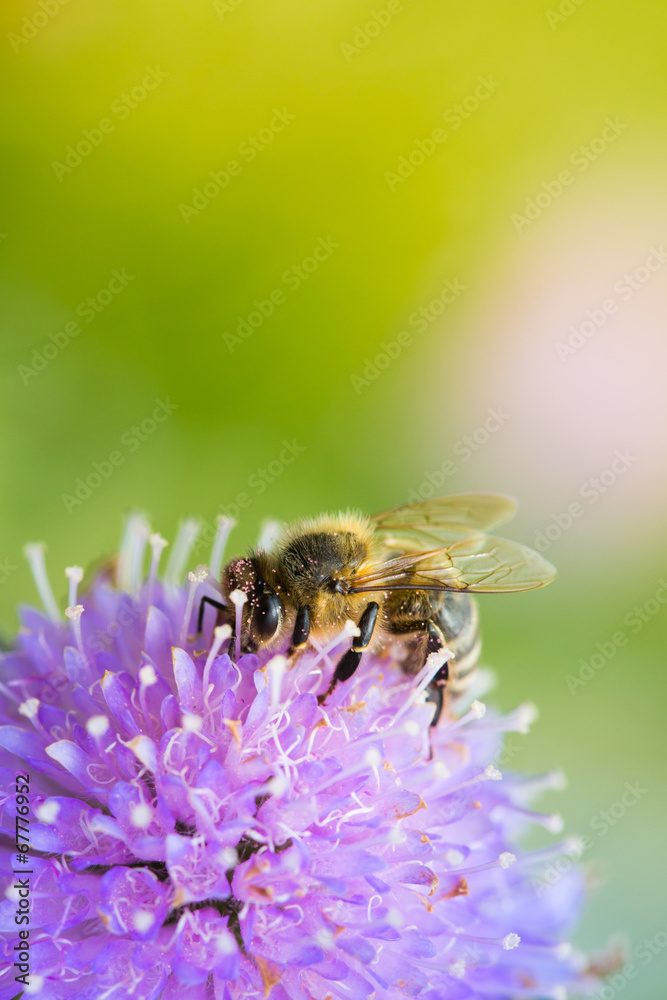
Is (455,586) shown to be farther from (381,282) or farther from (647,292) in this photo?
(647,292)

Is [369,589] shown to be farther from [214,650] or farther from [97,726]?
[97,726]

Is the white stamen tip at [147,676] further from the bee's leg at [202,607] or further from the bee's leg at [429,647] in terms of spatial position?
the bee's leg at [429,647]

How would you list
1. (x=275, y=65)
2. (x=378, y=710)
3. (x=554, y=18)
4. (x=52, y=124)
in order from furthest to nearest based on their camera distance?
(x=554, y=18) < (x=275, y=65) < (x=52, y=124) < (x=378, y=710)

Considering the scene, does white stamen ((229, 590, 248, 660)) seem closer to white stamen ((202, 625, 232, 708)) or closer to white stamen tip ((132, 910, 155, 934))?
white stamen ((202, 625, 232, 708))

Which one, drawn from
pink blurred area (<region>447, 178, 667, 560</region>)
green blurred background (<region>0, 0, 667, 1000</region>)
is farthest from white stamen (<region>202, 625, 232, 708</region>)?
pink blurred area (<region>447, 178, 667, 560</region>)

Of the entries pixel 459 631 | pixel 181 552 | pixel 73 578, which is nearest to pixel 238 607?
pixel 73 578

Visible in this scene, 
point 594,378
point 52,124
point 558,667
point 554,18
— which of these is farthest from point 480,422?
point 52,124

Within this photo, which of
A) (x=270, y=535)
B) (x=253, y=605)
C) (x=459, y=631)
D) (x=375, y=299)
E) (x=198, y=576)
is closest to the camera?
(x=253, y=605)
